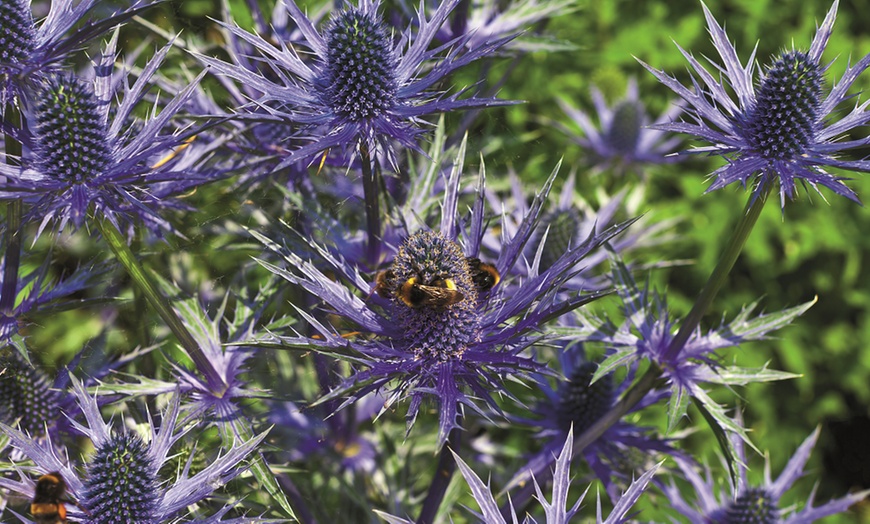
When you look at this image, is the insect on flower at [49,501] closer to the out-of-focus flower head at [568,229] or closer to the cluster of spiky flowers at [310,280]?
the cluster of spiky flowers at [310,280]

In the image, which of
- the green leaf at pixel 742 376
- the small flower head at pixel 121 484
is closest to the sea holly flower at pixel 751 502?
the green leaf at pixel 742 376

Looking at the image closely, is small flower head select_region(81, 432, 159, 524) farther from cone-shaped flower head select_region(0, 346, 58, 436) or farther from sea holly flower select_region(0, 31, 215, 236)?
sea holly flower select_region(0, 31, 215, 236)

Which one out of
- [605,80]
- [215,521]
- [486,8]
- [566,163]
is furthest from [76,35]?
[605,80]

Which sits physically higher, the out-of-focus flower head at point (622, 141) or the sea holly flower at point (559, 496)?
the out-of-focus flower head at point (622, 141)

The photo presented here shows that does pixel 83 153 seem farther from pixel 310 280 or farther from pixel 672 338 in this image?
pixel 672 338

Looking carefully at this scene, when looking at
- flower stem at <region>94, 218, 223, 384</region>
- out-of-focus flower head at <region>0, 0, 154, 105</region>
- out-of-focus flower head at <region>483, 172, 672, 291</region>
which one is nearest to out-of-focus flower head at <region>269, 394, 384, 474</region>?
flower stem at <region>94, 218, 223, 384</region>

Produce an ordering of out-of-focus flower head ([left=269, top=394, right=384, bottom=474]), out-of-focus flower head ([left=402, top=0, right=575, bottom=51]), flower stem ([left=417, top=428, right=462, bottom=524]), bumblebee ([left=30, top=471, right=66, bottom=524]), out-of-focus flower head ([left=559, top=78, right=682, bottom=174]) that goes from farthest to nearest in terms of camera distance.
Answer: out-of-focus flower head ([left=559, top=78, right=682, bottom=174]) → out-of-focus flower head ([left=402, top=0, right=575, bottom=51]) → out-of-focus flower head ([left=269, top=394, right=384, bottom=474]) → flower stem ([left=417, top=428, right=462, bottom=524]) → bumblebee ([left=30, top=471, right=66, bottom=524])
